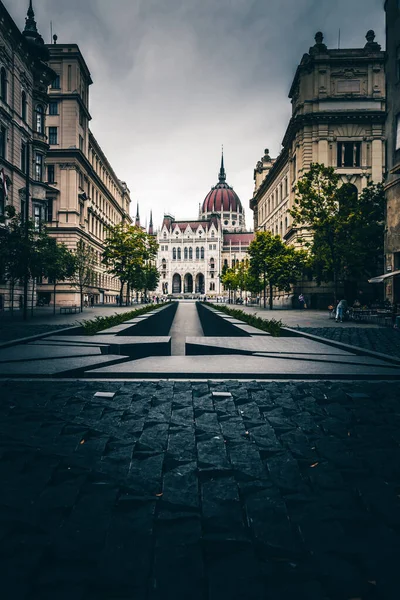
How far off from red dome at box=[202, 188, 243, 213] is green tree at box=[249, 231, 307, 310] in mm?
145001

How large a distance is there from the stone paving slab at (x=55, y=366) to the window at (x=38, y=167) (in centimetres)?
3098

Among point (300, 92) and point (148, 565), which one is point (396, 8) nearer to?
point (300, 92)

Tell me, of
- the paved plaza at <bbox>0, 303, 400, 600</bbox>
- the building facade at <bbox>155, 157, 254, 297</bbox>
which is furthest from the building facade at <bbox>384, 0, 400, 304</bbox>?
the building facade at <bbox>155, 157, 254, 297</bbox>

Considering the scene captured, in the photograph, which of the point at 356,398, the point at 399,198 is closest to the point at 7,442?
the point at 356,398

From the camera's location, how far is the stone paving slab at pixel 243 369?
6824mm

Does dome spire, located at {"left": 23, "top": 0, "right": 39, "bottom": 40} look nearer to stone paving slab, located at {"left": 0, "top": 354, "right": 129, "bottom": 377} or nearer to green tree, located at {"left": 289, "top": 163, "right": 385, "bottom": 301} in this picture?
green tree, located at {"left": 289, "top": 163, "right": 385, "bottom": 301}

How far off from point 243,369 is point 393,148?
22.5 m

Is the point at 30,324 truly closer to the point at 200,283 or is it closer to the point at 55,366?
the point at 55,366

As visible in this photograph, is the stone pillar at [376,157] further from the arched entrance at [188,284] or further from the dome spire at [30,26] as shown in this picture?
the arched entrance at [188,284]

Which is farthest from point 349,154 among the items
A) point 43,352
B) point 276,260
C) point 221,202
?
point 221,202

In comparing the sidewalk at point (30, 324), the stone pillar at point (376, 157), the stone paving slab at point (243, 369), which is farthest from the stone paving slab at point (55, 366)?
the stone pillar at point (376, 157)

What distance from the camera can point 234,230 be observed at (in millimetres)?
177875

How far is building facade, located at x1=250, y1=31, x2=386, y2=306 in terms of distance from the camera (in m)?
40.4

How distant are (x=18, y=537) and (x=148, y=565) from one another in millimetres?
699
